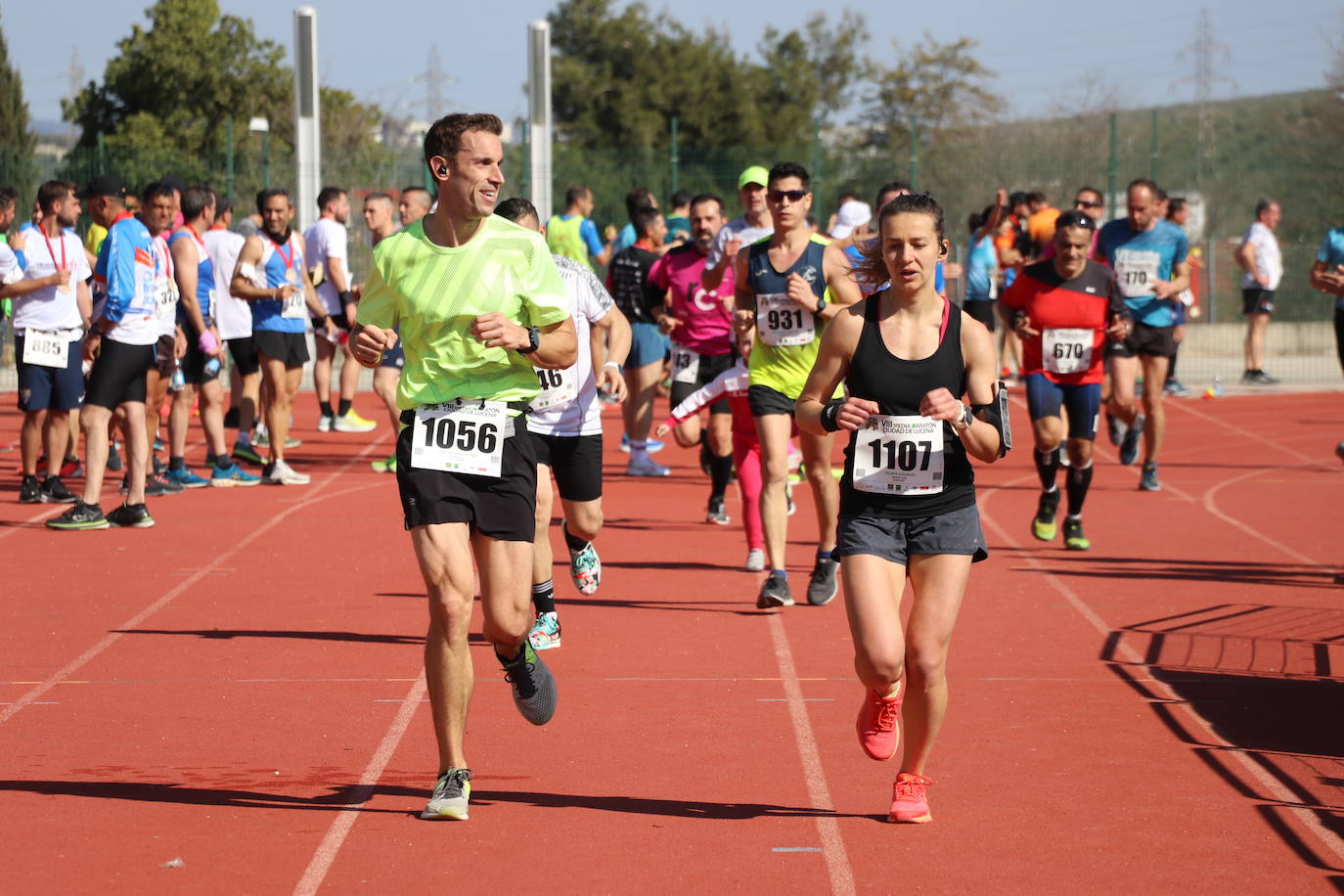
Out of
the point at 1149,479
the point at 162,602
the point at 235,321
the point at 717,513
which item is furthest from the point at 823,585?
the point at 235,321

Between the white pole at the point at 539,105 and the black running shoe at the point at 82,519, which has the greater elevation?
the white pole at the point at 539,105

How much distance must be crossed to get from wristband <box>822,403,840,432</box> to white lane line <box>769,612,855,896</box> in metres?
1.19

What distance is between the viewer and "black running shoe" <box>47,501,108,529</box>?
11.3 m

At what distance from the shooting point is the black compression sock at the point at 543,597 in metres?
7.89

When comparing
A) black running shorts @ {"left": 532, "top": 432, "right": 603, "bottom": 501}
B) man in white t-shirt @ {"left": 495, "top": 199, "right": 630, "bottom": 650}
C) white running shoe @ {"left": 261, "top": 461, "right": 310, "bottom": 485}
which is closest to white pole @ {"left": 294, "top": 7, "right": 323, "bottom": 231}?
white running shoe @ {"left": 261, "top": 461, "right": 310, "bottom": 485}

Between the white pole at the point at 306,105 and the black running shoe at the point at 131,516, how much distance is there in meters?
11.4

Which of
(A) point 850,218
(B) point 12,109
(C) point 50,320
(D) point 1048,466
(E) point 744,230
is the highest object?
(B) point 12,109

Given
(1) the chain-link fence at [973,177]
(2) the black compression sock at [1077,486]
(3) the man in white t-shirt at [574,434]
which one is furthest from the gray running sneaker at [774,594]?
(1) the chain-link fence at [973,177]

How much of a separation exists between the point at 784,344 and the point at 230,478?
635 cm

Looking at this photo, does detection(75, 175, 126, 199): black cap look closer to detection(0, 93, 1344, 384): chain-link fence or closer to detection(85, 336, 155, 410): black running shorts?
detection(85, 336, 155, 410): black running shorts

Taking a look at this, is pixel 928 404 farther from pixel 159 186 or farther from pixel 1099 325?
pixel 159 186

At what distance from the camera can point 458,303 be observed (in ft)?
17.6

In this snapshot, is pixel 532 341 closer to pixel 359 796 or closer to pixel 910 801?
pixel 359 796

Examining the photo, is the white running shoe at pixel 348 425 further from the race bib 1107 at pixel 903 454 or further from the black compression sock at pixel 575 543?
the race bib 1107 at pixel 903 454
